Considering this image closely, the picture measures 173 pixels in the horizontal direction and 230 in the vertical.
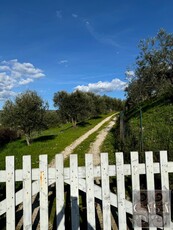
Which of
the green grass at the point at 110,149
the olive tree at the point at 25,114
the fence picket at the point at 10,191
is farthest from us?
the olive tree at the point at 25,114

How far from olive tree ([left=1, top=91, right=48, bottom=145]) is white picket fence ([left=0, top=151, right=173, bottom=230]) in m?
15.3

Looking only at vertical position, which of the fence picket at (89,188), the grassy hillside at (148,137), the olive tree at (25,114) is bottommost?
the fence picket at (89,188)

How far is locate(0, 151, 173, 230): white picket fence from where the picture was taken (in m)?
3.55

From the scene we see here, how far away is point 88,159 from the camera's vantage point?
144 inches

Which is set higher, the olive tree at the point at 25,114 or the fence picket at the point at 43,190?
the olive tree at the point at 25,114

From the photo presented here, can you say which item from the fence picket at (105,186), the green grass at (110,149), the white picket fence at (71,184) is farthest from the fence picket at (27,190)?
the green grass at (110,149)

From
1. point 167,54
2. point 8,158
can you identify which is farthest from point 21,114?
point 8,158

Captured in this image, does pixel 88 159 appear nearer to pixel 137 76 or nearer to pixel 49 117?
pixel 49 117

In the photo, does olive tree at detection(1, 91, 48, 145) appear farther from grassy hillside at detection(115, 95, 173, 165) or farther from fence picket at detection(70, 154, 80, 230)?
fence picket at detection(70, 154, 80, 230)

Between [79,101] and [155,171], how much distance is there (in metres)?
32.1

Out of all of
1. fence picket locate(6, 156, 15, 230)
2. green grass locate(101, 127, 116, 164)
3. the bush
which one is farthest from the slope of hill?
the bush

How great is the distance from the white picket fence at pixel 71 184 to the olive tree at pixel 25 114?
1529 cm

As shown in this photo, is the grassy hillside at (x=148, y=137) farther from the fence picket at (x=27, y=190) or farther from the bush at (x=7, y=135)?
the bush at (x=7, y=135)

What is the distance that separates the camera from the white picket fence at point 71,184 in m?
3.55
